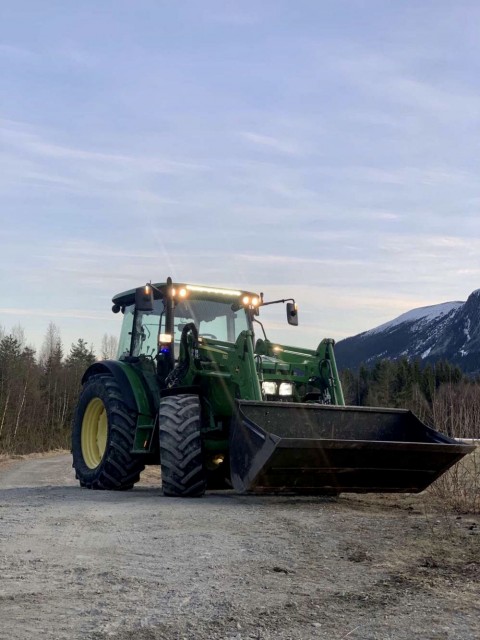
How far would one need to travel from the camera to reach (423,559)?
5.44 meters

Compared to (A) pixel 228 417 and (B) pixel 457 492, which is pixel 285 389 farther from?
(B) pixel 457 492

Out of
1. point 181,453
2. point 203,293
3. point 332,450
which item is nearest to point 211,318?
point 203,293

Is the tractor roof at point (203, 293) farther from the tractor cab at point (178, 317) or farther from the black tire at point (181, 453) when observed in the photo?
the black tire at point (181, 453)

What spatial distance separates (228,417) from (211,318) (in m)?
2.10

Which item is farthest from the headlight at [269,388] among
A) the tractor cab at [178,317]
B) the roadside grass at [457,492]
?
the roadside grass at [457,492]

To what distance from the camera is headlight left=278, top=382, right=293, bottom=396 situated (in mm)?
9984

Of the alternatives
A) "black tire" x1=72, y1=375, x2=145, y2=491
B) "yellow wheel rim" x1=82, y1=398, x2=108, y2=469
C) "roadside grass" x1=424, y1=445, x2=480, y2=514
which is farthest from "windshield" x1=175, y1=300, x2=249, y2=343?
"roadside grass" x1=424, y1=445, x2=480, y2=514

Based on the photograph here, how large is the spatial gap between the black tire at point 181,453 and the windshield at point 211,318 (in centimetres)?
182

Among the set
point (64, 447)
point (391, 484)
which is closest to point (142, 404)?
point (391, 484)

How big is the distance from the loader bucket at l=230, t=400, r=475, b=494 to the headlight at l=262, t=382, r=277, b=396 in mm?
837

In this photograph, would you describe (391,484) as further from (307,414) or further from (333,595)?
(333,595)

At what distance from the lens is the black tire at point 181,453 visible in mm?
9047

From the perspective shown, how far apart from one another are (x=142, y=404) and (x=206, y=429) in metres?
1.22

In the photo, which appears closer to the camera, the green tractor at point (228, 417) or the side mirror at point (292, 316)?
the green tractor at point (228, 417)
